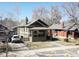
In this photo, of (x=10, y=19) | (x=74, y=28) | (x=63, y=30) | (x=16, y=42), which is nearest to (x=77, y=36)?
(x=74, y=28)

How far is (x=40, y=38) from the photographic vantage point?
1550 cm

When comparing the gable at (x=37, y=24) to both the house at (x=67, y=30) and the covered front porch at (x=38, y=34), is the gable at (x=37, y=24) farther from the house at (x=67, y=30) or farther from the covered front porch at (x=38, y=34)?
the house at (x=67, y=30)

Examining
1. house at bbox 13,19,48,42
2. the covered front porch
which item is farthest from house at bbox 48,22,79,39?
the covered front porch

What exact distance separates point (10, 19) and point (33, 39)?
3470 millimetres

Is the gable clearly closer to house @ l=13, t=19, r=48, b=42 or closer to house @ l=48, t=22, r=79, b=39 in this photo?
house @ l=13, t=19, r=48, b=42

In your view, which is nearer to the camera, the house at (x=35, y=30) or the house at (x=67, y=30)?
the house at (x=35, y=30)

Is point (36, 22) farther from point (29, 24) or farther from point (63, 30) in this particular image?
point (63, 30)

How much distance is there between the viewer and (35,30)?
15844 mm

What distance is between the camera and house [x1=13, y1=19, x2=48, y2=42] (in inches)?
609

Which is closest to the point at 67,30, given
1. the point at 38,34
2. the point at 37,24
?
the point at 37,24

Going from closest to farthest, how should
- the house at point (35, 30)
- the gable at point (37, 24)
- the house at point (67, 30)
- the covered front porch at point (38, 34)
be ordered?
1. the covered front porch at point (38, 34)
2. the house at point (35, 30)
3. the gable at point (37, 24)
4. the house at point (67, 30)

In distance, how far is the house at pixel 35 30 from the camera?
1548 cm

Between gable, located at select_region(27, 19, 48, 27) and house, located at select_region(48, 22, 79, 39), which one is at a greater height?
gable, located at select_region(27, 19, 48, 27)

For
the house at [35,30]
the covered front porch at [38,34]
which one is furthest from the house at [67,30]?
the covered front porch at [38,34]
